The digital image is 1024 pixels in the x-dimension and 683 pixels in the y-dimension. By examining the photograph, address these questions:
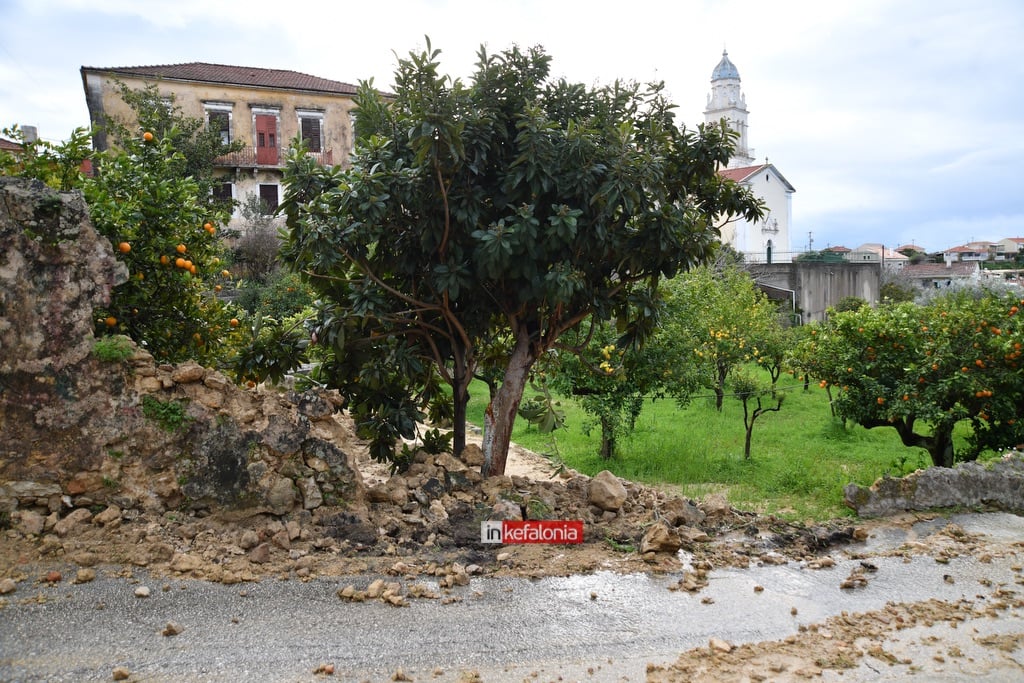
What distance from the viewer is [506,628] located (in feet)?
18.8

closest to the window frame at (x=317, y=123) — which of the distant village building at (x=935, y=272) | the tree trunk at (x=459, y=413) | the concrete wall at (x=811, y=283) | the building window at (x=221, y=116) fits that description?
the building window at (x=221, y=116)

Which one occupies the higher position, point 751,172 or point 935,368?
point 751,172

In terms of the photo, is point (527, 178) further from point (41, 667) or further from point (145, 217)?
point (41, 667)

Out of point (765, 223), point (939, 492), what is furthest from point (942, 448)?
point (765, 223)

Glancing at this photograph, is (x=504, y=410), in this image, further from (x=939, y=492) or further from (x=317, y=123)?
(x=317, y=123)

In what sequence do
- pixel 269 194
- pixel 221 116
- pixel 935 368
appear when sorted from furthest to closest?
pixel 269 194 → pixel 221 116 → pixel 935 368

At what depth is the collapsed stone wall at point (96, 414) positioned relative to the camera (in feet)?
20.9

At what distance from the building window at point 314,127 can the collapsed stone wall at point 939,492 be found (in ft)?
84.7

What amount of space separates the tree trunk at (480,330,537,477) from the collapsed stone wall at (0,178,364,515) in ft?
6.88

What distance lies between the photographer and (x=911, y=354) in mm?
10914

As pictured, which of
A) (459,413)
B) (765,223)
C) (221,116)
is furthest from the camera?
(765,223)

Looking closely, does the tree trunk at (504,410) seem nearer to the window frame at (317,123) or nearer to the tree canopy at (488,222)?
the tree canopy at (488,222)

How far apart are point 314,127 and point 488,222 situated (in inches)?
960

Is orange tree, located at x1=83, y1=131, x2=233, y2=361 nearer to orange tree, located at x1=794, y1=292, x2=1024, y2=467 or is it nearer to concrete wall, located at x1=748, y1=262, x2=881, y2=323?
orange tree, located at x1=794, y1=292, x2=1024, y2=467
